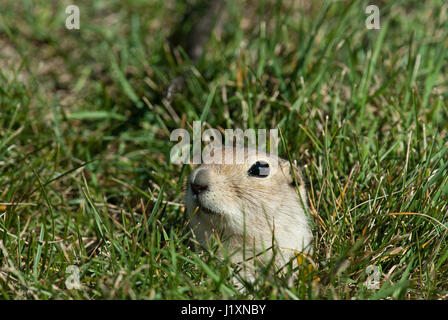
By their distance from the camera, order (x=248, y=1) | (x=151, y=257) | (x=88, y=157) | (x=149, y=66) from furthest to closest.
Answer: (x=248, y=1)
(x=149, y=66)
(x=88, y=157)
(x=151, y=257)

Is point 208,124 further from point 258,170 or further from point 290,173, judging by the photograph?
point 258,170

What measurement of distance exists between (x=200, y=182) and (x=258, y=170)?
17.2 inches

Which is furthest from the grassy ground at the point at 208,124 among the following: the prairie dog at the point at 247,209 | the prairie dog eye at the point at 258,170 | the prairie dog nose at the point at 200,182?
the prairie dog eye at the point at 258,170

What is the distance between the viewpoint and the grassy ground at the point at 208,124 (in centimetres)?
312

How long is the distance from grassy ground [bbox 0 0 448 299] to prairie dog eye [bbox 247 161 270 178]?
464 mm

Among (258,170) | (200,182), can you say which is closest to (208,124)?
(258,170)

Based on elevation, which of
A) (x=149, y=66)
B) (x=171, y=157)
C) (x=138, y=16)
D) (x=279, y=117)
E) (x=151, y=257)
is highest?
(x=138, y=16)

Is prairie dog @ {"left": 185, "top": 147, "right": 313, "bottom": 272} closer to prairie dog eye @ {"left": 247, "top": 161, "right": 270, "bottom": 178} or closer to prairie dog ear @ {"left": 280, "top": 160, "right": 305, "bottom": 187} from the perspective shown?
prairie dog eye @ {"left": 247, "top": 161, "right": 270, "bottom": 178}

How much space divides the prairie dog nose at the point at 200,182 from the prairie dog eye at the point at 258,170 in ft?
→ 1.09

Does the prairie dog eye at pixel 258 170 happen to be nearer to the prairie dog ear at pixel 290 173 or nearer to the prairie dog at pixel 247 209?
the prairie dog at pixel 247 209
